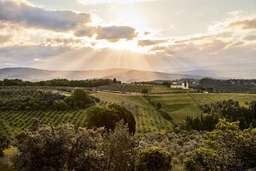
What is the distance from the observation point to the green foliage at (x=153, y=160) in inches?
1195

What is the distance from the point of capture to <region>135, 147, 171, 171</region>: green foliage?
99.6 ft

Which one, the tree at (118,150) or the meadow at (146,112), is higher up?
the tree at (118,150)

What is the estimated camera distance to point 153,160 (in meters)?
30.6

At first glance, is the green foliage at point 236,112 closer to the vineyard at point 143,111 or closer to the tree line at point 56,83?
the vineyard at point 143,111

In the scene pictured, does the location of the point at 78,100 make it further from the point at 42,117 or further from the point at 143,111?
the point at 143,111

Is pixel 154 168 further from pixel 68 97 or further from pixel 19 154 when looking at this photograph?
pixel 68 97

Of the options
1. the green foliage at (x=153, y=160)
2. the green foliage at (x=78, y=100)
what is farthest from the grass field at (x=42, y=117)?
the green foliage at (x=153, y=160)

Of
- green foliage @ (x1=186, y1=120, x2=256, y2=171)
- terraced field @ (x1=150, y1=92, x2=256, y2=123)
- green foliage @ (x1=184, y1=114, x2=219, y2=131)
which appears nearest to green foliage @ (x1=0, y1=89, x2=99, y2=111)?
terraced field @ (x1=150, y1=92, x2=256, y2=123)

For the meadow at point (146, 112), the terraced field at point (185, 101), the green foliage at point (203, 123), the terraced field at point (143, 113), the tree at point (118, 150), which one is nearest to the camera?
the tree at point (118, 150)

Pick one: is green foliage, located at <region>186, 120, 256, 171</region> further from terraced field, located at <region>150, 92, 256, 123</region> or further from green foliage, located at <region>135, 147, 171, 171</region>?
terraced field, located at <region>150, 92, 256, 123</region>

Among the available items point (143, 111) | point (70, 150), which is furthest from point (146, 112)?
point (70, 150)

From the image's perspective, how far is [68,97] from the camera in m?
117

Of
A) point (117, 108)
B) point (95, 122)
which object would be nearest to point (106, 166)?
point (95, 122)

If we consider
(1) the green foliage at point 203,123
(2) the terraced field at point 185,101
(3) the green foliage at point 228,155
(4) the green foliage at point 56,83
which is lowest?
(1) the green foliage at point 203,123
